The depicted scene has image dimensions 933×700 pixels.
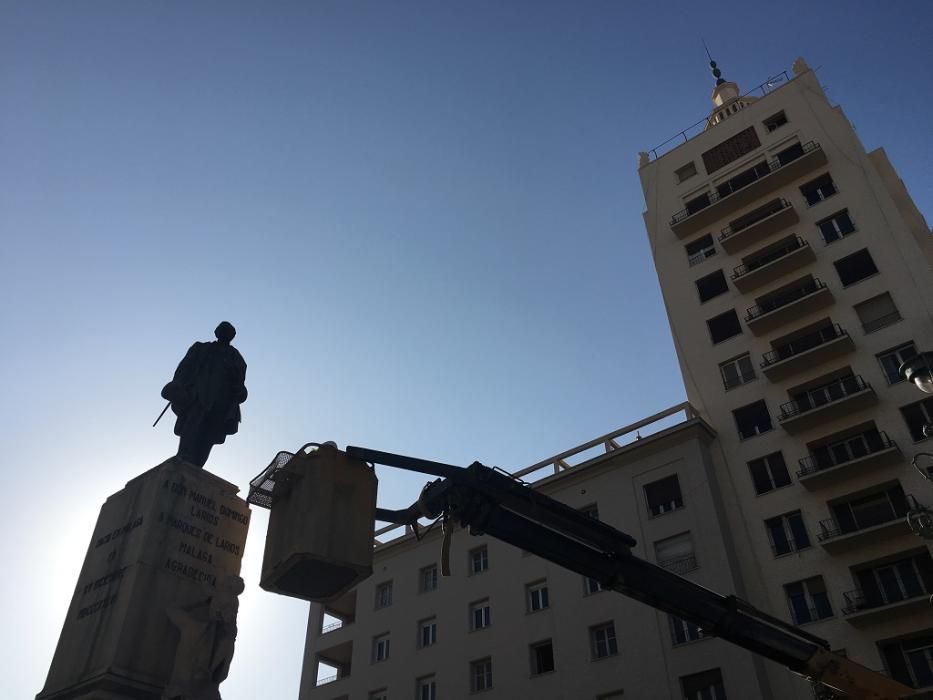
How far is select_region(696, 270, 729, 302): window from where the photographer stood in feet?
124

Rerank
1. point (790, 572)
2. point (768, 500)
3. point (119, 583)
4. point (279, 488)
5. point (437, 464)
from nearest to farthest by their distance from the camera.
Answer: point (279, 488)
point (437, 464)
point (119, 583)
point (790, 572)
point (768, 500)

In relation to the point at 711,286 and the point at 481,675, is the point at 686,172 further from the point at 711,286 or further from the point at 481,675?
the point at 481,675

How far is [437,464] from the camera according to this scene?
10.9m

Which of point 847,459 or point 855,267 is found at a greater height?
point 855,267

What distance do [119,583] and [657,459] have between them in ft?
80.9

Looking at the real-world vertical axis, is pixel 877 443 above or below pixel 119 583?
above

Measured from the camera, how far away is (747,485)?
30.6 m

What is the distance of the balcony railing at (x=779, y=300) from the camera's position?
1369 inches

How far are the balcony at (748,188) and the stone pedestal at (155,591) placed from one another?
106 ft

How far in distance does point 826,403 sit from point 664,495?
719 cm

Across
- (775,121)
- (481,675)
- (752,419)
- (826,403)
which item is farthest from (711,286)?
(481,675)

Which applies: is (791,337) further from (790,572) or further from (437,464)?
(437,464)

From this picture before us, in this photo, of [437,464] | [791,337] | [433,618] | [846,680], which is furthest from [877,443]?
[437,464]

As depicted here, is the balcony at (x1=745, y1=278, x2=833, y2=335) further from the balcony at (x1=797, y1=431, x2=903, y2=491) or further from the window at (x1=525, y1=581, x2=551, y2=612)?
the window at (x1=525, y1=581, x2=551, y2=612)
